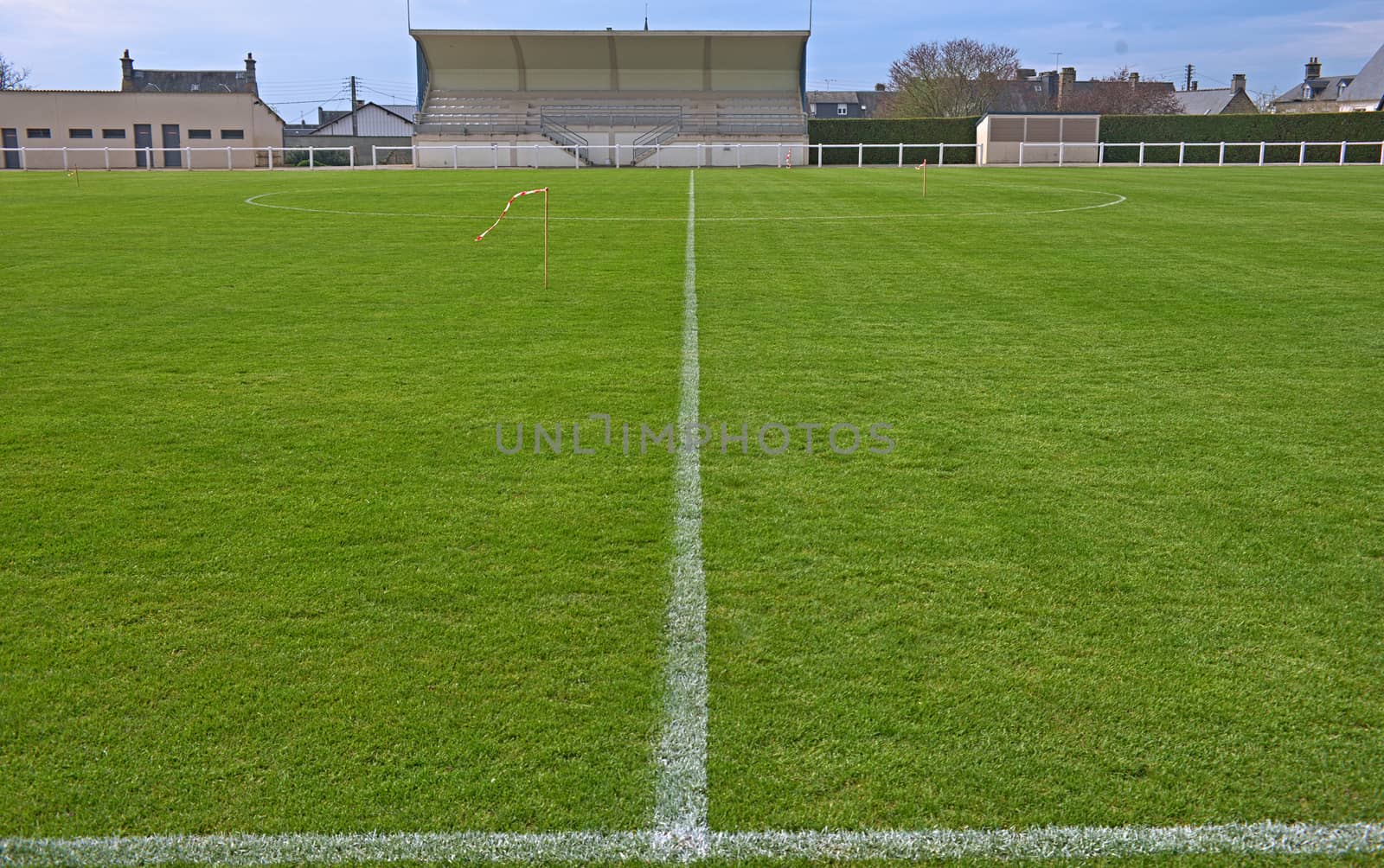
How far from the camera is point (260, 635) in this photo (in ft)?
13.2

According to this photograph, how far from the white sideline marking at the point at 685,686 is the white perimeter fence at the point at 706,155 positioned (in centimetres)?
4518

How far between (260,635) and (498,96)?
201ft

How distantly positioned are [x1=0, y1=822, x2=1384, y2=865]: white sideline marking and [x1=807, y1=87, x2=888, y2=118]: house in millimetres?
123861

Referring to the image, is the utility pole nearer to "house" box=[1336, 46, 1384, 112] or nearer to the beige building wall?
the beige building wall

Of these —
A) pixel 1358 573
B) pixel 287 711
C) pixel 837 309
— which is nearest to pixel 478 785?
pixel 287 711

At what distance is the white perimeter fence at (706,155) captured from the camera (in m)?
49.9

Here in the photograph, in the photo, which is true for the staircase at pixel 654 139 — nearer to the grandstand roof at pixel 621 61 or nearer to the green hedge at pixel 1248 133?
the grandstand roof at pixel 621 61

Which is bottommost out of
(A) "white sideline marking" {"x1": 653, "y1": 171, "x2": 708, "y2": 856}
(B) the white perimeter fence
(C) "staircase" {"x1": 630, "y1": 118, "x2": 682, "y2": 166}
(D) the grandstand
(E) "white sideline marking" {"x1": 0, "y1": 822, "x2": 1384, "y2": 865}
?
(E) "white sideline marking" {"x1": 0, "y1": 822, "x2": 1384, "y2": 865}

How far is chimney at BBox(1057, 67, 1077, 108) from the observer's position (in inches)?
4065

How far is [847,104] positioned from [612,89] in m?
70.4

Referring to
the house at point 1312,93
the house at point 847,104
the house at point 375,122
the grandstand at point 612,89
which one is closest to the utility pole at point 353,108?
the house at point 375,122

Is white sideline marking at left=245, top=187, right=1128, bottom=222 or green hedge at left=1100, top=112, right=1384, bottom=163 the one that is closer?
white sideline marking at left=245, top=187, right=1128, bottom=222

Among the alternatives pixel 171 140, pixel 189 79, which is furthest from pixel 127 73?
pixel 171 140

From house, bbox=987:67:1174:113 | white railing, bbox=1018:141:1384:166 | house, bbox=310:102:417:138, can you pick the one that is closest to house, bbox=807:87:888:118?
house, bbox=987:67:1174:113
